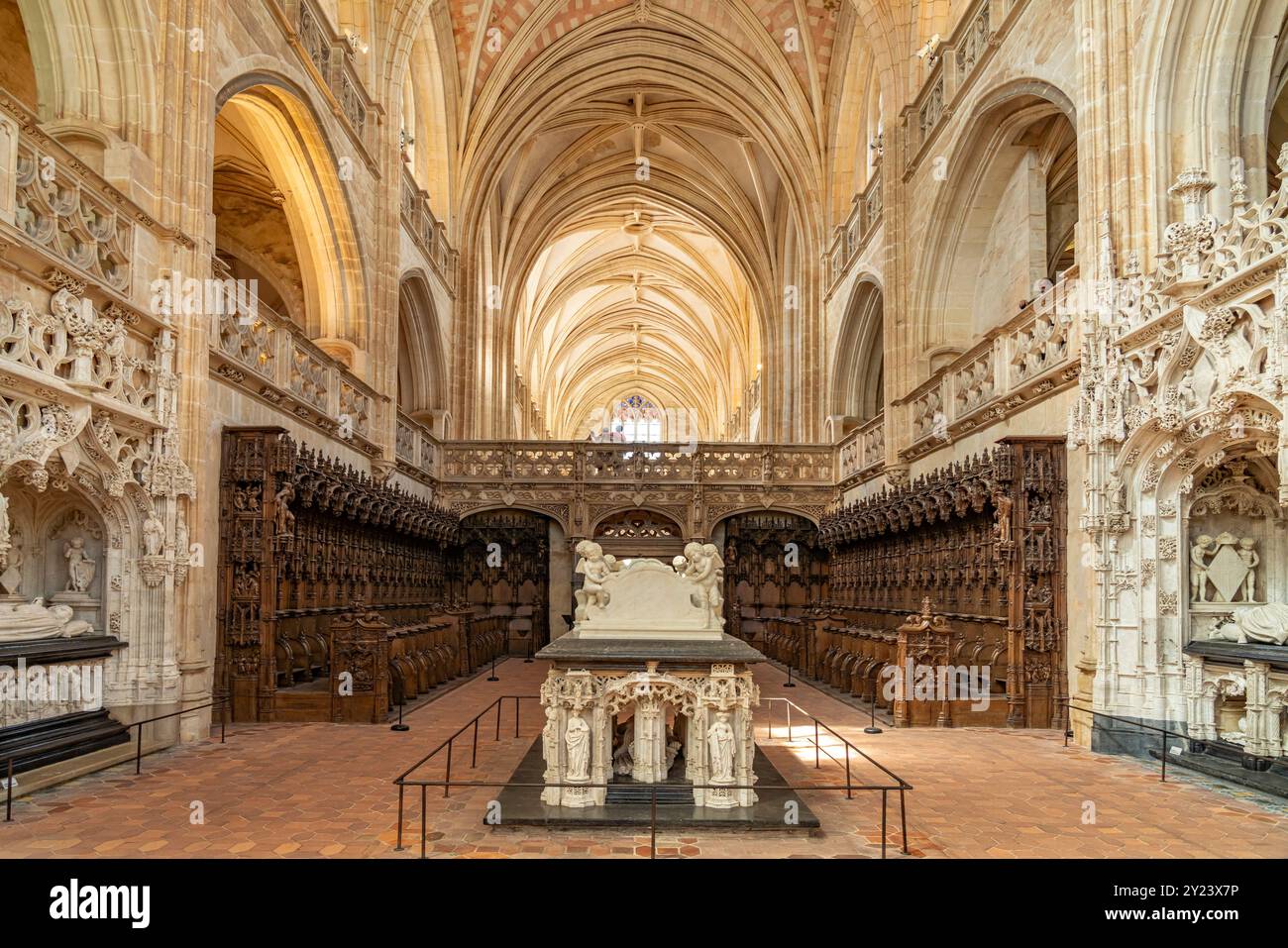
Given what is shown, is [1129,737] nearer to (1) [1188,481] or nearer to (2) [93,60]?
(1) [1188,481]

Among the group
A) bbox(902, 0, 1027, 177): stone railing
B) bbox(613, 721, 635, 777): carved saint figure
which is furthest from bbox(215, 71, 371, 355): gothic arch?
bbox(902, 0, 1027, 177): stone railing

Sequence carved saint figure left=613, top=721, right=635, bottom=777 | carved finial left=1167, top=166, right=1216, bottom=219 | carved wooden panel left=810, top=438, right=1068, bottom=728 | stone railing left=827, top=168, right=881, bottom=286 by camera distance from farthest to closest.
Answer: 1. stone railing left=827, top=168, right=881, bottom=286
2. carved wooden panel left=810, top=438, right=1068, bottom=728
3. carved finial left=1167, top=166, right=1216, bottom=219
4. carved saint figure left=613, top=721, right=635, bottom=777

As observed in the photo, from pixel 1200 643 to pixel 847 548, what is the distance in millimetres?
11914

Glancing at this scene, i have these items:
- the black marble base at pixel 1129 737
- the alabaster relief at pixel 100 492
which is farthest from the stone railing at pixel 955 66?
the alabaster relief at pixel 100 492

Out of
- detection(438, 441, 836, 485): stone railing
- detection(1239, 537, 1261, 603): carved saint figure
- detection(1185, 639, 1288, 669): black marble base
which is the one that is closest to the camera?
detection(1185, 639, 1288, 669): black marble base

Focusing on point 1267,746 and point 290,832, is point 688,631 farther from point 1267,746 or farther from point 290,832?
point 1267,746

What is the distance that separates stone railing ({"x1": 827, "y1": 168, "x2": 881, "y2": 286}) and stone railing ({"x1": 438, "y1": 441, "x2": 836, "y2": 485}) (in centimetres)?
439

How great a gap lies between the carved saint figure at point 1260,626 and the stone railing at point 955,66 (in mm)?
8246

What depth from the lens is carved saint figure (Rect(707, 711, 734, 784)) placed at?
6.43m

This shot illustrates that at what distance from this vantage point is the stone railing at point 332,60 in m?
13.4

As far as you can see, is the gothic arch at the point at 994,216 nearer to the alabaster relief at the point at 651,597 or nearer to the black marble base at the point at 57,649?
the alabaster relief at the point at 651,597

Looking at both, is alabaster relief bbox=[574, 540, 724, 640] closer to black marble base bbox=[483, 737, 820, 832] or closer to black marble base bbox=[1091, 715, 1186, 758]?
black marble base bbox=[483, 737, 820, 832]

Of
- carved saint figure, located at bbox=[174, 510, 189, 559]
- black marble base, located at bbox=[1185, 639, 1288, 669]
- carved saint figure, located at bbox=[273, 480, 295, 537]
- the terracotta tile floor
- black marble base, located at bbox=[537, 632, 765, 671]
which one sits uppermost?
carved saint figure, located at bbox=[273, 480, 295, 537]

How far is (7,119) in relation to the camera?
7.02 m
